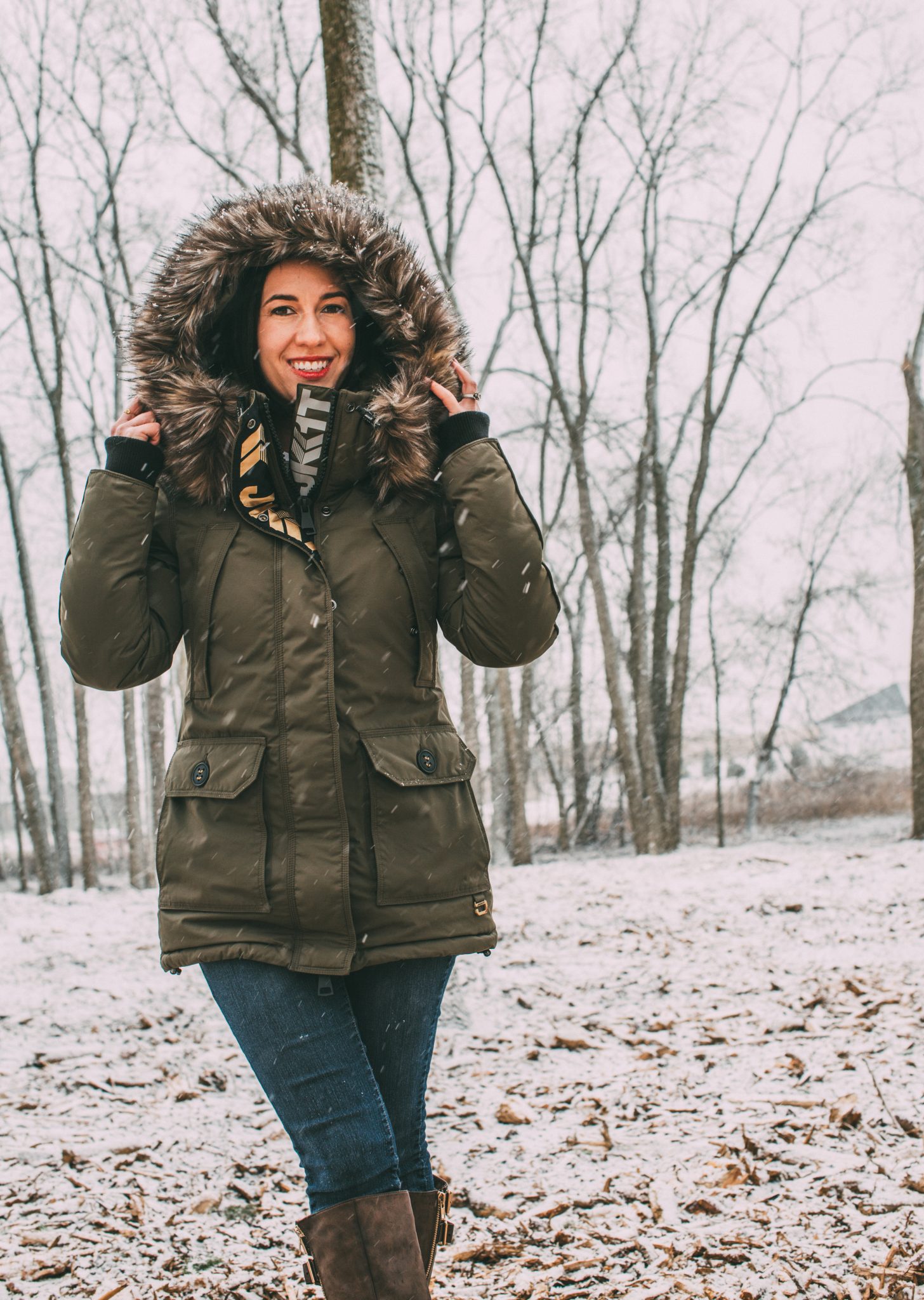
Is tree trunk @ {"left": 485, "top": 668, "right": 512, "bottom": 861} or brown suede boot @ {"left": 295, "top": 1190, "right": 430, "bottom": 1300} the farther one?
tree trunk @ {"left": 485, "top": 668, "right": 512, "bottom": 861}

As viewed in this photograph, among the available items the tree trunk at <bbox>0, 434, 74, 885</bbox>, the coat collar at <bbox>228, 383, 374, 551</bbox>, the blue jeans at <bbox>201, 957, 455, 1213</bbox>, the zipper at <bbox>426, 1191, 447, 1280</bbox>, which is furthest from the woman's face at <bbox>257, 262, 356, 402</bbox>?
the tree trunk at <bbox>0, 434, 74, 885</bbox>

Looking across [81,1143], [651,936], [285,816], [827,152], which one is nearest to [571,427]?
[827,152]

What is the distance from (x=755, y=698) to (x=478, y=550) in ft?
75.5

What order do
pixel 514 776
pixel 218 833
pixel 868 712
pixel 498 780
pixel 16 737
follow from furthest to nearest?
1. pixel 868 712
2. pixel 498 780
3. pixel 514 776
4. pixel 16 737
5. pixel 218 833

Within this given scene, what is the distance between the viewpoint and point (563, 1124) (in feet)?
12.3

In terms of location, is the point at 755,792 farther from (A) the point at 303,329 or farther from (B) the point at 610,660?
(A) the point at 303,329

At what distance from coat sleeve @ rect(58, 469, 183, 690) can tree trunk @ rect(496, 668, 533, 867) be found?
11.8 m

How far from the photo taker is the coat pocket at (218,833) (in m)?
1.68

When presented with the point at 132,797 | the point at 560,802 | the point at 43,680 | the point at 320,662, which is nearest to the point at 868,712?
the point at 560,802

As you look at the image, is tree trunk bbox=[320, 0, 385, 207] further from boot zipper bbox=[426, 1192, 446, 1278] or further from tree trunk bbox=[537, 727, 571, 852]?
tree trunk bbox=[537, 727, 571, 852]

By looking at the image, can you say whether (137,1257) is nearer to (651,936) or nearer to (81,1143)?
(81,1143)

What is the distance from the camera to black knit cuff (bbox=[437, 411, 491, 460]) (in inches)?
79.1

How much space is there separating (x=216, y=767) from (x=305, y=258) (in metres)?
1.16

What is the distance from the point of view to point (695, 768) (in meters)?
51.9
